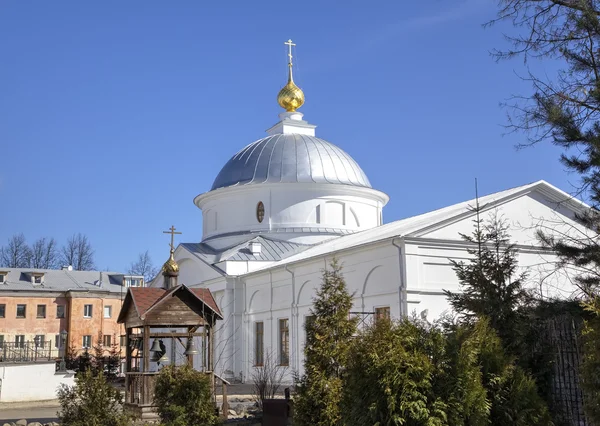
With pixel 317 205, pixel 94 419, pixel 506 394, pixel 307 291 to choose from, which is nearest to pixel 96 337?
pixel 317 205

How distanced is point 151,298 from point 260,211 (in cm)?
1799

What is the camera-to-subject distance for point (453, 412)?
8547mm

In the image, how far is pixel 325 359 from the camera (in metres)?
11.1

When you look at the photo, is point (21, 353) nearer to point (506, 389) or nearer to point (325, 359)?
point (325, 359)

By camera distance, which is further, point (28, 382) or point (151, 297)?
point (28, 382)

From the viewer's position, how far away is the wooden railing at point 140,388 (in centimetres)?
1600

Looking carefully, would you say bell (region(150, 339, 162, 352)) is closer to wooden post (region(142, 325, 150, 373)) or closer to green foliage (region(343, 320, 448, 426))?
wooden post (region(142, 325, 150, 373))

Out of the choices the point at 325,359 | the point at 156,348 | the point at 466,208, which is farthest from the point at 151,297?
the point at 466,208

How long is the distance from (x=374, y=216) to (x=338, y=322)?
2470cm

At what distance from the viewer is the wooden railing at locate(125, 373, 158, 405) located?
16000mm

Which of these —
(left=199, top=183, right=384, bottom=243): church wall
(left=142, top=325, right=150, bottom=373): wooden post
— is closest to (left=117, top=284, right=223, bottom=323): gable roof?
(left=142, top=325, right=150, bottom=373): wooden post

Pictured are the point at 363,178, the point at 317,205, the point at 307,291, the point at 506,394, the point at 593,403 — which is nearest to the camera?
the point at 593,403

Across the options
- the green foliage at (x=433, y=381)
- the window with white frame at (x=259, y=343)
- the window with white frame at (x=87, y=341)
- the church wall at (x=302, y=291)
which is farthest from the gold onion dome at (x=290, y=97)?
the green foliage at (x=433, y=381)

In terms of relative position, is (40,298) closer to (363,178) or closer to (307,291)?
(363,178)
